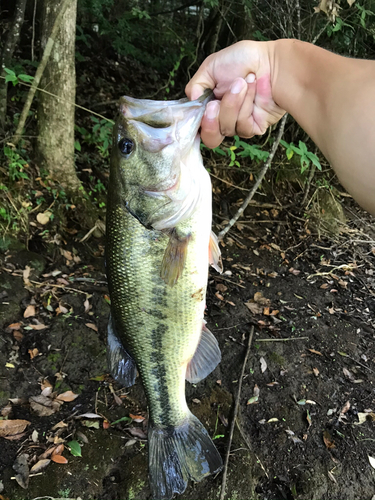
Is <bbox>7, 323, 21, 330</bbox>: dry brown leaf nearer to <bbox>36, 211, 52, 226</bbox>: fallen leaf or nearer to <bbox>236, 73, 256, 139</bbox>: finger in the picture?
<bbox>36, 211, 52, 226</bbox>: fallen leaf

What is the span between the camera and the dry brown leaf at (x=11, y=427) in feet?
9.05

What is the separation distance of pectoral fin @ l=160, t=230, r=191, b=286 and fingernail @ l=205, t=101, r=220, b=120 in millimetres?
→ 634

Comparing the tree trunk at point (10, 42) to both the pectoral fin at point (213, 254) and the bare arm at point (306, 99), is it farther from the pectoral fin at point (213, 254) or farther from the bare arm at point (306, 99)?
the pectoral fin at point (213, 254)

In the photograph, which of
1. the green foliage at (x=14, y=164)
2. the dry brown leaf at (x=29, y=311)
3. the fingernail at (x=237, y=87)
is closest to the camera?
the fingernail at (x=237, y=87)

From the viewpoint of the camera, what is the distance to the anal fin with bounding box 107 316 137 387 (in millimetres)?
2092

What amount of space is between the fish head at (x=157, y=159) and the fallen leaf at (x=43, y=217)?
282 cm

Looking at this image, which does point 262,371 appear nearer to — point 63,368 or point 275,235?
point 63,368

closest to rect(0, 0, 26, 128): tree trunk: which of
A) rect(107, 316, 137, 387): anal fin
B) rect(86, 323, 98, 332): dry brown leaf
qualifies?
rect(86, 323, 98, 332): dry brown leaf

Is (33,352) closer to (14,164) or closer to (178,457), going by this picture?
(178,457)

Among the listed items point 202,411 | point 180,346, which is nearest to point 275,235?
point 202,411

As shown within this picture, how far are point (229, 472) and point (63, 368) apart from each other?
5.77 feet

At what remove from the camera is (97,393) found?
10.6 feet

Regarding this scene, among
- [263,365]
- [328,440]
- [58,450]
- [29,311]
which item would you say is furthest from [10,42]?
[328,440]

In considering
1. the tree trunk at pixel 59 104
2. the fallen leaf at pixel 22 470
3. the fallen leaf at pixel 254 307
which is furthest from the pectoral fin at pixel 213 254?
the tree trunk at pixel 59 104
